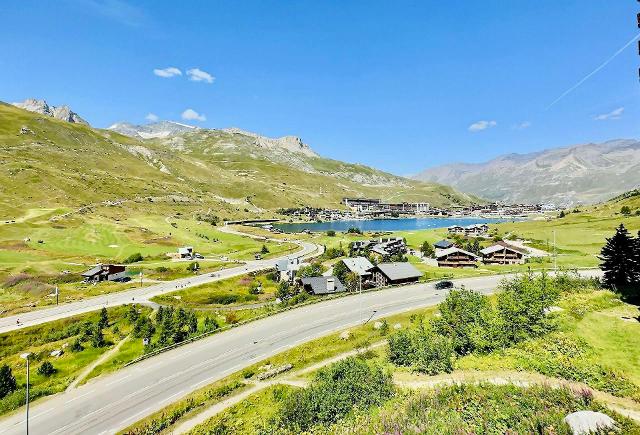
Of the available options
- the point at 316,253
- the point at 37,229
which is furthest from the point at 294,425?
the point at 37,229

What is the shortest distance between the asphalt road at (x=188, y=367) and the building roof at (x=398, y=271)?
34.5 ft

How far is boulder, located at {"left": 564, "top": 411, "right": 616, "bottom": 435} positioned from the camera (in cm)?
2011

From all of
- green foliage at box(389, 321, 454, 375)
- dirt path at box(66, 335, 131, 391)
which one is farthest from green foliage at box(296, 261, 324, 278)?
green foliage at box(389, 321, 454, 375)

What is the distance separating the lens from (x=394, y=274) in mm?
93500

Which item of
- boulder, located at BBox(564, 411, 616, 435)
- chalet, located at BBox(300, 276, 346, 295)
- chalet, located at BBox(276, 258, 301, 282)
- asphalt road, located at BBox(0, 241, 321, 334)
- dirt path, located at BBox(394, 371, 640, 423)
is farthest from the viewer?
chalet, located at BBox(276, 258, 301, 282)

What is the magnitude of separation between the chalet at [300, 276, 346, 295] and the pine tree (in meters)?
55.3

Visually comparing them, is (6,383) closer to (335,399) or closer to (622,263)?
(335,399)

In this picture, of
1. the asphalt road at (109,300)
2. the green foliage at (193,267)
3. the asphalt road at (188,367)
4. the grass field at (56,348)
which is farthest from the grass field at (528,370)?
the green foliage at (193,267)

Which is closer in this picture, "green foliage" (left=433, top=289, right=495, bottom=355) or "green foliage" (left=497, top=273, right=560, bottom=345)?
"green foliage" (left=497, top=273, right=560, bottom=345)

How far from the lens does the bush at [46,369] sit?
2345 inches

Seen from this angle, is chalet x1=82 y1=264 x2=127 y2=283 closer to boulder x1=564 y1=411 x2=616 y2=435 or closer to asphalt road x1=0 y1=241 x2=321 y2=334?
asphalt road x1=0 y1=241 x2=321 y2=334

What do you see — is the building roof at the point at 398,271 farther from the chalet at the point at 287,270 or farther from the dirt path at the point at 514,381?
the dirt path at the point at 514,381

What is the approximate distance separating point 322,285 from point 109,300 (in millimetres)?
54520

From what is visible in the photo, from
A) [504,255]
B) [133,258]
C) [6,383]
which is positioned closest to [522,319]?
[6,383]
